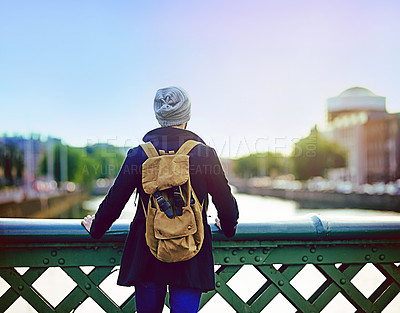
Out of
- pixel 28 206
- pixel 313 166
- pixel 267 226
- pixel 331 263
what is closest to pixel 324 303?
pixel 331 263

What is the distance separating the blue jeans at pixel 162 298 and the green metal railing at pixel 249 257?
0.47 meters

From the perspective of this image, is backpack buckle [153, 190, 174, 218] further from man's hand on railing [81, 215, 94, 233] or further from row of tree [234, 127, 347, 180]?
row of tree [234, 127, 347, 180]

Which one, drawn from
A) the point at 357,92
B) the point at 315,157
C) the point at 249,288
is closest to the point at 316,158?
the point at 315,157

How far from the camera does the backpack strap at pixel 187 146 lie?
214 cm

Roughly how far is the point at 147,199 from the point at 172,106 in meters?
0.42

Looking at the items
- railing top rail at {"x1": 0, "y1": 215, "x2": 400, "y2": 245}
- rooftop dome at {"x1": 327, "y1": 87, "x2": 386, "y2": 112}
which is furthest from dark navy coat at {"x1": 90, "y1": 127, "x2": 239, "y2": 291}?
rooftop dome at {"x1": 327, "y1": 87, "x2": 386, "y2": 112}

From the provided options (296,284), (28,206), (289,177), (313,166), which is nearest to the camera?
(296,284)

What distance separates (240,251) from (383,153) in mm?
74310

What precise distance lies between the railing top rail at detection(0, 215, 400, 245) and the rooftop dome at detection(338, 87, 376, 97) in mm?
136634

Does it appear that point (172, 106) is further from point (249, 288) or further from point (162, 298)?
point (249, 288)

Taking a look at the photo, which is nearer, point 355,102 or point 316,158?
point 316,158

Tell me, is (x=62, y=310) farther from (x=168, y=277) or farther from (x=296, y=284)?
(x=296, y=284)

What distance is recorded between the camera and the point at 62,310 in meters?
2.62

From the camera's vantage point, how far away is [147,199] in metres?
2.15
